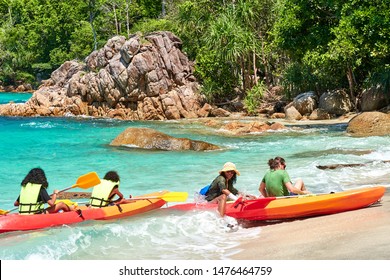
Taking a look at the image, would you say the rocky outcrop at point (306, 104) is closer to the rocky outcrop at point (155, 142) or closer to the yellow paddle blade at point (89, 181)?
the rocky outcrop at point (155, 142)

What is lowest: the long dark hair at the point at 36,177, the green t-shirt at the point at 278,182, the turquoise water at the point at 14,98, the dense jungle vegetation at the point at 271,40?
the green t-shirt at the point at 278,182

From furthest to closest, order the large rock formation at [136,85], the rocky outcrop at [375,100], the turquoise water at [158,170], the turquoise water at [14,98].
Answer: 1. the turquoise water at [14,98]
2. the large rock formation at [136,85]
3. the rocky outcrop at [375,100]
4. the turquoise water at [158,170]

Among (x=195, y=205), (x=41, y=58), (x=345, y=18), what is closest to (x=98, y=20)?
(x=41, y=58)

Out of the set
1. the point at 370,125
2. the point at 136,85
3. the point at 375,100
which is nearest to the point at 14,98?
the point at 136,85

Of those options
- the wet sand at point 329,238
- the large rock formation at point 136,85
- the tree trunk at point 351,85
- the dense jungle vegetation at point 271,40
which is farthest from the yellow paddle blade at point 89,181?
the large rock formation at point 136,85

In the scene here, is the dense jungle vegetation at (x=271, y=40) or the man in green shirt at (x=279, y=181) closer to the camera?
the man in green shirt at (x=279, y=181)

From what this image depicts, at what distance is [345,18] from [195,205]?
14.1m

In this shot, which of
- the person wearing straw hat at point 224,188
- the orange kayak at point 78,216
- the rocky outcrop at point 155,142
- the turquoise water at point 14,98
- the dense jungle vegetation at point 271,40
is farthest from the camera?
the turquoise water at point 14,98

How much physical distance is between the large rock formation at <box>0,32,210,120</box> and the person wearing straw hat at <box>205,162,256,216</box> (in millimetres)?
21670

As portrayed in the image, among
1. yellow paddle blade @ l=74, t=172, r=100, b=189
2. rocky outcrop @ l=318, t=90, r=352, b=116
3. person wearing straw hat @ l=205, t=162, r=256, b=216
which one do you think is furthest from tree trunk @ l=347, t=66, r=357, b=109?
yellow paddle blade @ l=74, t=172, r=100, b=189

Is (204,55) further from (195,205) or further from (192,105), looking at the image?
(195,205)

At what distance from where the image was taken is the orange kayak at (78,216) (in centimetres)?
876

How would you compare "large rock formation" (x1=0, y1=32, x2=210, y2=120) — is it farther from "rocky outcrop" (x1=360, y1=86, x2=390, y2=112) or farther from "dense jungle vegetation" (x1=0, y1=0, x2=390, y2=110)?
"rocky outcrop" (x1=360, y1=86, x2=390, y2=112)

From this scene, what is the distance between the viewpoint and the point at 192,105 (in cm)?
3191
